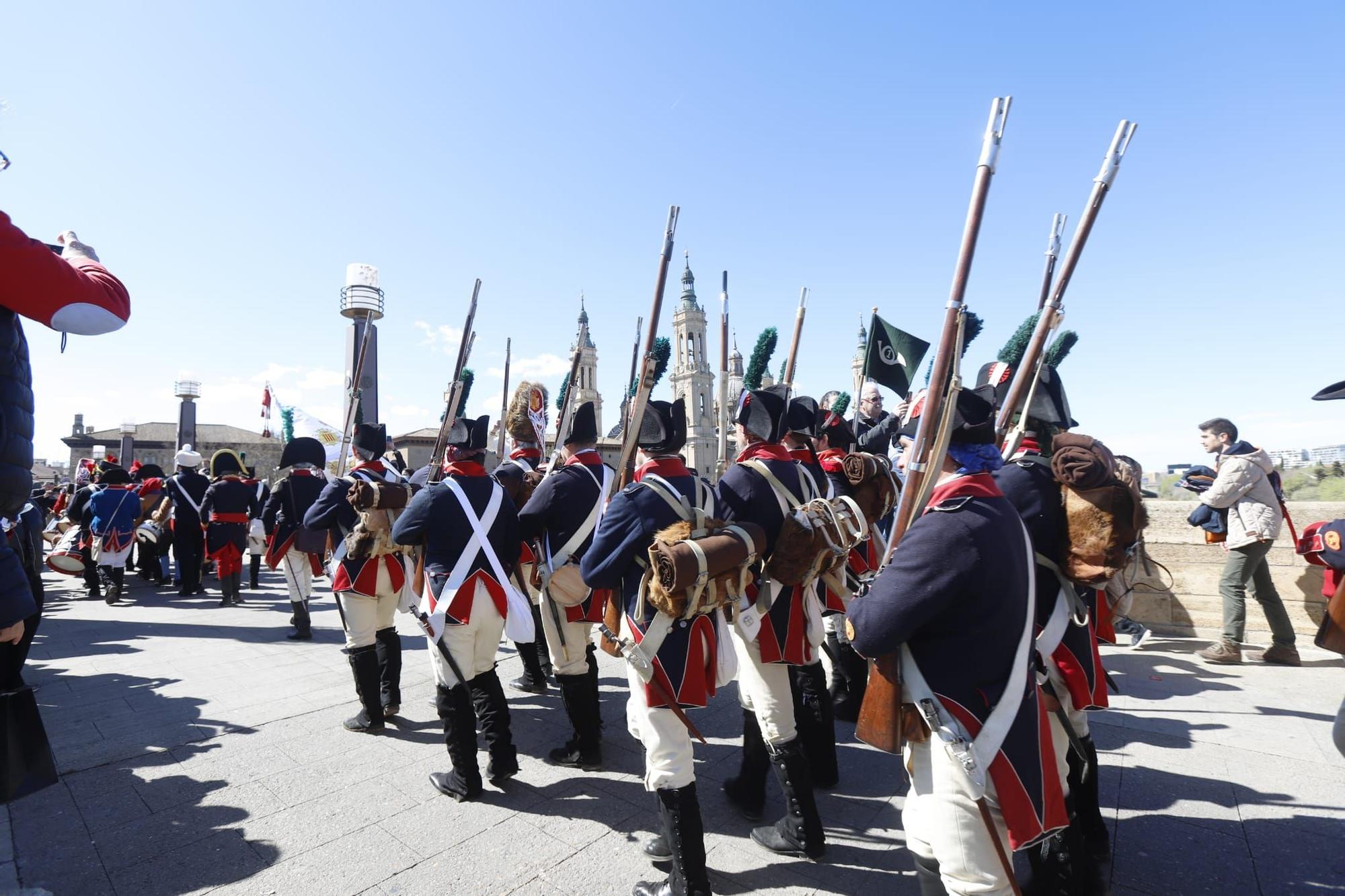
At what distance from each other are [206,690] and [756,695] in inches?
195

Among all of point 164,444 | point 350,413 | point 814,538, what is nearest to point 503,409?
point 350,413

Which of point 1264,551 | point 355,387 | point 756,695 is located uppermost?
point 355,387

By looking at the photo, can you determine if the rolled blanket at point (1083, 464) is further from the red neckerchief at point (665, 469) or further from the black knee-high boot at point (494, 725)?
the black knee-high boot at point (494, 725)

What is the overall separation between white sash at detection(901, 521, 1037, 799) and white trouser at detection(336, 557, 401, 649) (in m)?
3.94

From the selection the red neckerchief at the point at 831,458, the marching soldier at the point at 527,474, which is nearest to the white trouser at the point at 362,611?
the marching soldier at the point at 527,474

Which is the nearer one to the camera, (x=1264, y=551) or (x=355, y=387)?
(x=1264, y=551)

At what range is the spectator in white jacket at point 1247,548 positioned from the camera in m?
5.99

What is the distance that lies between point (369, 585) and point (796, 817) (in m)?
3.30

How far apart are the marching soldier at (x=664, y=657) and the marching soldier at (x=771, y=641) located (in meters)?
0.21

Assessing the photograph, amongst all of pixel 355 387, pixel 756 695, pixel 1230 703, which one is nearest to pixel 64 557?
pixel 355 387

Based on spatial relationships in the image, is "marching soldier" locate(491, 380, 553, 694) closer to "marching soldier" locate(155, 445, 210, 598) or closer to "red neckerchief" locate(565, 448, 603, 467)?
"red neckerchief" locate(565, 448, 603, 467)

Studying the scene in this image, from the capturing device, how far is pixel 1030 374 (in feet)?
10.9

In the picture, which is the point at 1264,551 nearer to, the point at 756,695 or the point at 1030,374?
the point at 1030,374

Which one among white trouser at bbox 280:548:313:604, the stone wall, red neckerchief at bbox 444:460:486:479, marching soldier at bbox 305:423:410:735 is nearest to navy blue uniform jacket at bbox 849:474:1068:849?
red neckerchief at bbox 444:460:486:479
